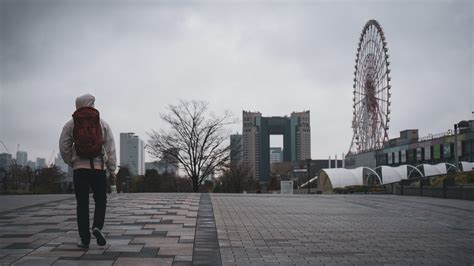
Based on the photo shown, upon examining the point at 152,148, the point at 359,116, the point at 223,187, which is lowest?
the point at 223,187

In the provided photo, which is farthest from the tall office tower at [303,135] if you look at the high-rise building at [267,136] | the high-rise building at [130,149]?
the high-rise building at [130,149]

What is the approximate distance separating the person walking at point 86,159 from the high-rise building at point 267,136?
313 feet

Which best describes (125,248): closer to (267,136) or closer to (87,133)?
(87,133)

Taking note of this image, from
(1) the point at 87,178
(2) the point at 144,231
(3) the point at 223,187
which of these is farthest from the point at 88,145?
(3) the point at 223,187

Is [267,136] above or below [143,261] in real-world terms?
above

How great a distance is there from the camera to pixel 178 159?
37000 millimetres

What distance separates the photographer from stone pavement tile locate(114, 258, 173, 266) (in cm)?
435

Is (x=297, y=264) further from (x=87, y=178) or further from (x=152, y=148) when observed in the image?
(x=152, y=148)

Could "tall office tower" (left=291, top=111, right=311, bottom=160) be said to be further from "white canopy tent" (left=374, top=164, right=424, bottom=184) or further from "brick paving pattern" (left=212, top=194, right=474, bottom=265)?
"brick paving pattern" (left=212, top=194, right=474, bottom=265)

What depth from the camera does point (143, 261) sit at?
448 cm

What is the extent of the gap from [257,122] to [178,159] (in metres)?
70.6

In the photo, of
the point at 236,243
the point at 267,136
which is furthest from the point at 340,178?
the point at 267,136

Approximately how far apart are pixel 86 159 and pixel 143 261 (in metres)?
1.40

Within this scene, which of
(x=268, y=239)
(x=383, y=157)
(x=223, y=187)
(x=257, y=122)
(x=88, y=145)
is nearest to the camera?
(x=88, y=145)
